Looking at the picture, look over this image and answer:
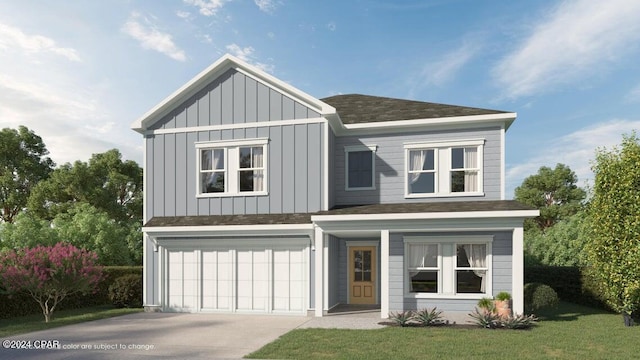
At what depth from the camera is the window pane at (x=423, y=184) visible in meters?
16.3

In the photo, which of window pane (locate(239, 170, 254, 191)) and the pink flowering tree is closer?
the pink flowering tree

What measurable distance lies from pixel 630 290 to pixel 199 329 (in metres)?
11.8

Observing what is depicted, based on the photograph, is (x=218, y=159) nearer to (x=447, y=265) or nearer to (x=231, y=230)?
(x=231, y=230)

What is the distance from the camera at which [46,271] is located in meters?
14.4

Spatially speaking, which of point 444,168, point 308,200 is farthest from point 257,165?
point 444,168

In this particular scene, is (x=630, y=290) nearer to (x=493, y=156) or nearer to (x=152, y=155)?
(x=493, y=156)

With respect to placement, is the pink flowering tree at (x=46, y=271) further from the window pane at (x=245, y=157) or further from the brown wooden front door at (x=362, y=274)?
the brown wooden front door at (x=362, y=274)

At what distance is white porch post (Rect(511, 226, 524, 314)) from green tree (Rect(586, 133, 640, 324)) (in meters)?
2.50

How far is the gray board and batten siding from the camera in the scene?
1566cm

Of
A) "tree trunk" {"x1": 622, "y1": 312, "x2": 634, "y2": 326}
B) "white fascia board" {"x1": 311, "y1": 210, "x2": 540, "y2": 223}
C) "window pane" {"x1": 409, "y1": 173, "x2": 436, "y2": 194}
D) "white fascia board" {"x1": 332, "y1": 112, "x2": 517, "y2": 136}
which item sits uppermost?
"white fascia board" {"x1": 332, "y1": 112, "x2": 517, "y2": 136}

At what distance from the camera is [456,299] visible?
49.0ft

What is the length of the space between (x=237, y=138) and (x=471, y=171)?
8009 mm

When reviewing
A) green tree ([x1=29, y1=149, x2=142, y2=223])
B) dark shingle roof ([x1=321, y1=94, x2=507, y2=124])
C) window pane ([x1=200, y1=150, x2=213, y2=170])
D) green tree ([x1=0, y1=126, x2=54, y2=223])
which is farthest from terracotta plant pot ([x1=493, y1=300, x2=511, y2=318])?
green tree ([x1=0, y1=126, x2=54, y2=223])

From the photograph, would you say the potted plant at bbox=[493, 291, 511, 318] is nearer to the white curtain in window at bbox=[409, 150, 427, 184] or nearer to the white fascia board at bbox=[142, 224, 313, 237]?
the white curtain in window at bbox=[409, 150, 427, 184]
